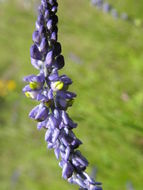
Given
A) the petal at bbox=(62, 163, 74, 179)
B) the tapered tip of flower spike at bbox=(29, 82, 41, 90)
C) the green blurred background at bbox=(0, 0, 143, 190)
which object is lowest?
the petal at bbox=(62, 163, 74, 179)

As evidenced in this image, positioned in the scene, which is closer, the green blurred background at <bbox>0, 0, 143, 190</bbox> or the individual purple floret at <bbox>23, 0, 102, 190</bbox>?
the individual purple floret at <bbox>23, 0, 102, 190</bbox>

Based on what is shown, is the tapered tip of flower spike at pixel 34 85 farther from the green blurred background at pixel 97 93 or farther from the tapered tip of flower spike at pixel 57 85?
the green blurred background at pixel 97 93

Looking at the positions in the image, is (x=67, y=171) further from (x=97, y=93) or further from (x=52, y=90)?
(x=97, y=93)

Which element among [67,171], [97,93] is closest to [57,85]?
[67,171]

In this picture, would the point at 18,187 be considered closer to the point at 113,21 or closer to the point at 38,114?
the point at 113,21

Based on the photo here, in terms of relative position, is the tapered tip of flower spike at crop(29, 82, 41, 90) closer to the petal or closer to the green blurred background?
the petal

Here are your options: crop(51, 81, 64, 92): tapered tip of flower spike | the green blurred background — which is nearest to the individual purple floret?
crop(51, 81, 64, 92): tapered tip of flower spike

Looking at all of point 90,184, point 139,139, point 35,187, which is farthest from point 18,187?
point 90,184
